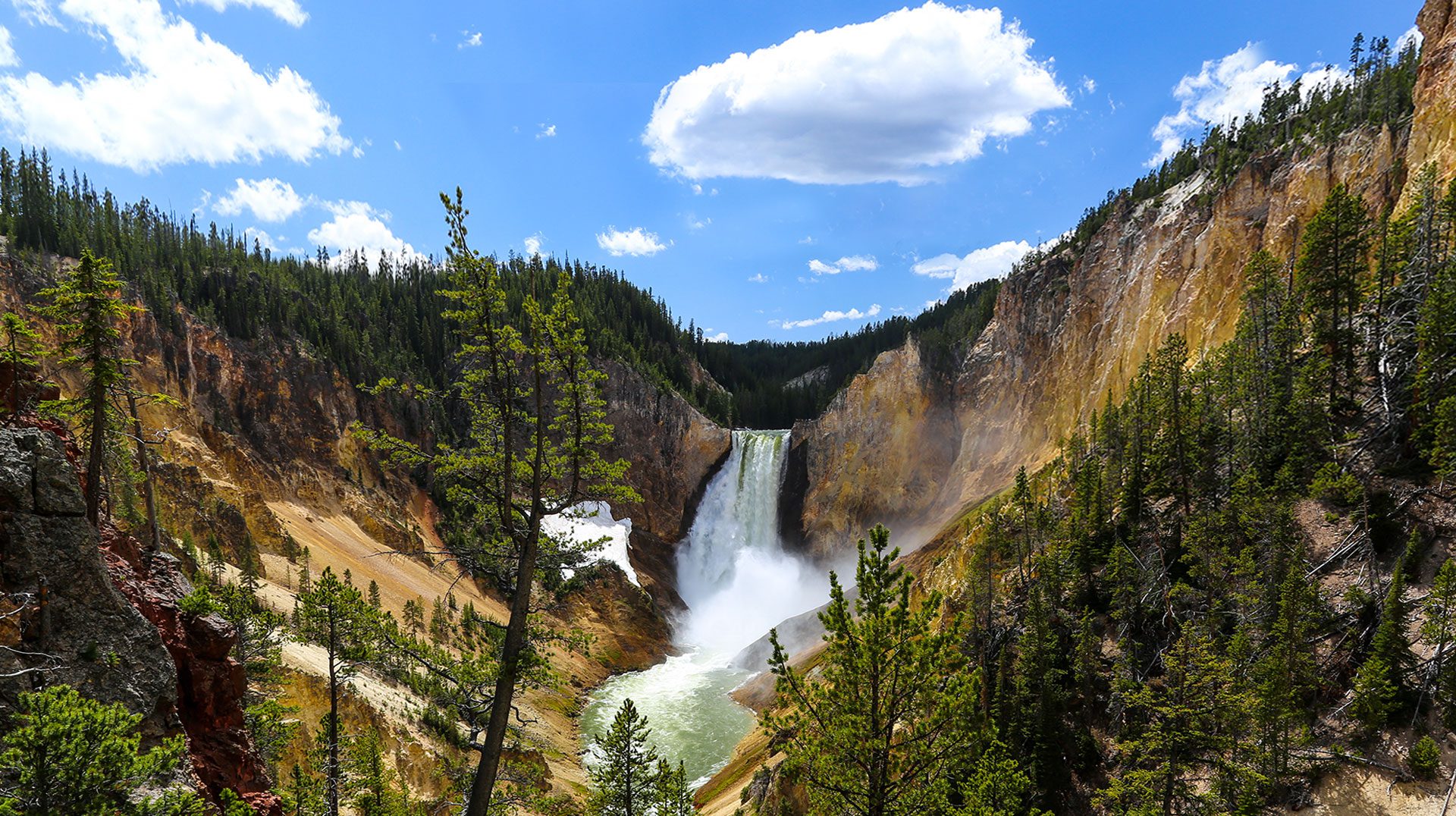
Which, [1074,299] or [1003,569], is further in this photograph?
[1074,299]

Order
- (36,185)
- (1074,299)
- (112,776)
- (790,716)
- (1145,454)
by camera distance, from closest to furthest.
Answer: (112,776), (790,716), (1145,454), (1074,299), (36,185)

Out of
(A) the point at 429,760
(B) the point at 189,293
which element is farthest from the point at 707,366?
(A) the point at 429,760

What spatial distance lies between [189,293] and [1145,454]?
82.2 metres

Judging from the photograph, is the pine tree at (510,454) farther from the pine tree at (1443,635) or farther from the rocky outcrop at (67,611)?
the pine tree at (1443,635)

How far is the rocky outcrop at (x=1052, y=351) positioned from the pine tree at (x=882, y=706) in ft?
147

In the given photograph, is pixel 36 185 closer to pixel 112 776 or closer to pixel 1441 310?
pixel 112 776

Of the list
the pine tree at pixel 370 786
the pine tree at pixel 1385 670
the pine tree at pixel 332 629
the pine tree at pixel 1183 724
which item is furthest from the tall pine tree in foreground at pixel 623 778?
the pine tree at pixel 1385 670

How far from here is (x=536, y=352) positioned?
959 centimetres

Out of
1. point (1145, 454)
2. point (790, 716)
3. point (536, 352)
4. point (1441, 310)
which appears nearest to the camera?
point (536, 352)

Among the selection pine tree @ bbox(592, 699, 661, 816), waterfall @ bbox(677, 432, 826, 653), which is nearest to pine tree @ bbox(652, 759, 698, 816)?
pine tree @ bbox(592, 699, 661, 816)

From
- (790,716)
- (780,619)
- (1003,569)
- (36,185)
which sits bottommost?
(780,619)

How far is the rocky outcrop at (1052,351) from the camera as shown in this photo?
44562 millimetres

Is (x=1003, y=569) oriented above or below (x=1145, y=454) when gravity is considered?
below

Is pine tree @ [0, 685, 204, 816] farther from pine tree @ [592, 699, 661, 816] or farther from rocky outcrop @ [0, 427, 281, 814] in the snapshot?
pine tree @ [592, 699, 661, 816]
